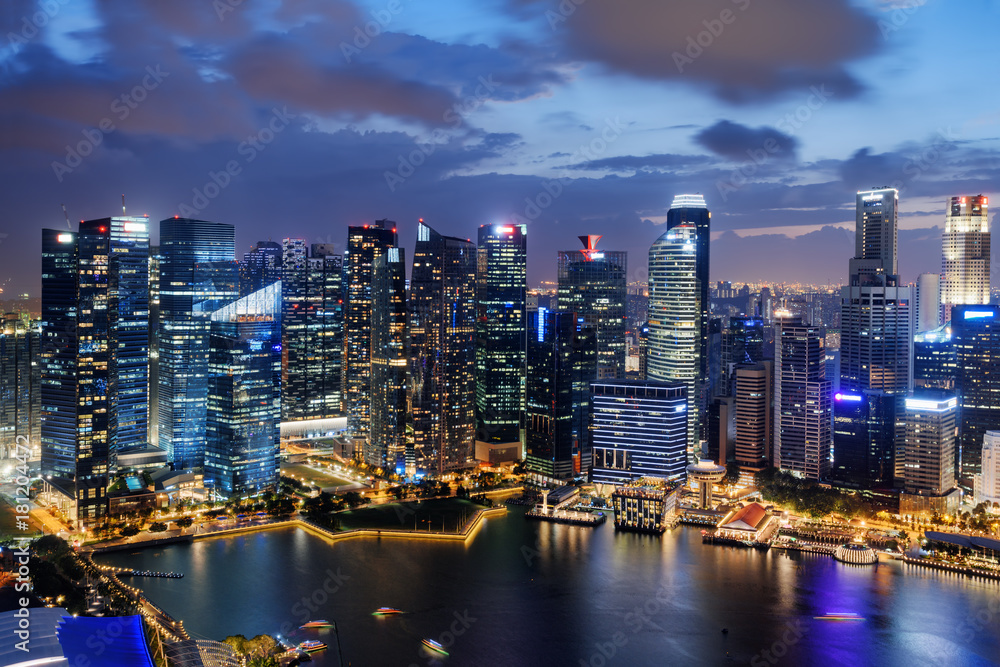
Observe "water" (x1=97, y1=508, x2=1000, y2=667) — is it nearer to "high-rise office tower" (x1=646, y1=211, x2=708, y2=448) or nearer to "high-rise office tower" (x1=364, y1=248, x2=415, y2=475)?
"high-rise office tower" (x1=364, y1=248, x2=415, y2=475)

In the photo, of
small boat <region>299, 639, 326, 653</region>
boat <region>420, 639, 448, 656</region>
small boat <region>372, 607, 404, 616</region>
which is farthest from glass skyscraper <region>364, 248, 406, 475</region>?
small boat <region>299, 639, 326, 653</region>

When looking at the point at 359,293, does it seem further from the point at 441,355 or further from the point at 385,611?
the point at 385,611

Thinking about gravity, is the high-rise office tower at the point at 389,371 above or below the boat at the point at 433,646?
above

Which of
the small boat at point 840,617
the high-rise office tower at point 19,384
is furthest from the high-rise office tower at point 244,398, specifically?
the small boat at point 840,617

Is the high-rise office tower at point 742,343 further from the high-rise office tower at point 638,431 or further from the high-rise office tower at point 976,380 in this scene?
the high-rise office tower at point 638,431

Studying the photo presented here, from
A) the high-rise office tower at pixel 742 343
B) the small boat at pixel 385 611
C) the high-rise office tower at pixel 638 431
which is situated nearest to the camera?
the small boat at pixel 385 611

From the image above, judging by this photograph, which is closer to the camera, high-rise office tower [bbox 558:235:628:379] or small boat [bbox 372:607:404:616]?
small boat [bbox 372:607:404:616]
